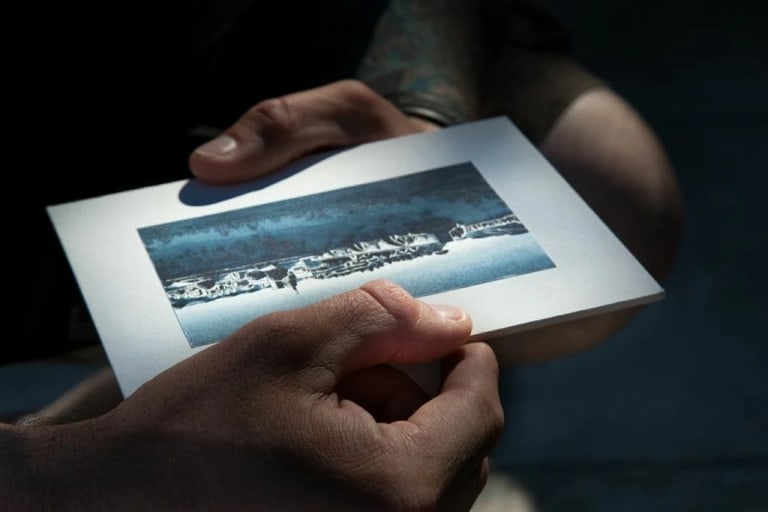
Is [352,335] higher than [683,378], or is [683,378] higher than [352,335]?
[352,335]

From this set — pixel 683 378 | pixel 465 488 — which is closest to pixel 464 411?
pixel 465 488

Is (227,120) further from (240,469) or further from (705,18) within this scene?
(705,18)

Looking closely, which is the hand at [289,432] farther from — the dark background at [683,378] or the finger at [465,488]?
the dark background at [683,378]

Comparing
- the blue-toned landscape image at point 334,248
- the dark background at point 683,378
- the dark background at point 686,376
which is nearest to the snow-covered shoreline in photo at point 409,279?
the blue-toned landscape image at point 334,248

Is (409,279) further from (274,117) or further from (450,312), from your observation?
(274,117)

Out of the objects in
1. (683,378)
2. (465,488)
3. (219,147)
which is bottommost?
(683,378)

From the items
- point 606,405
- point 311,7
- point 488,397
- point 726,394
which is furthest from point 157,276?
point 726,394
